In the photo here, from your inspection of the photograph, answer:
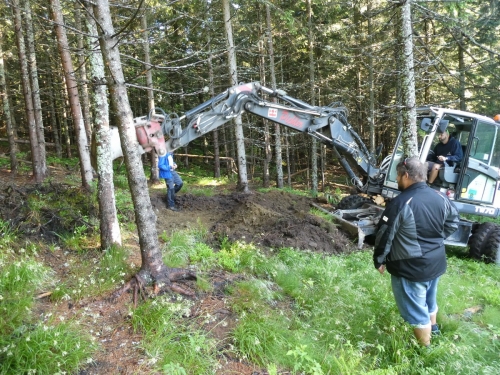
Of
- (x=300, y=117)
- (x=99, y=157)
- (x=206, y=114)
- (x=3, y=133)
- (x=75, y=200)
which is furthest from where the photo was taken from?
(x=3, y=133)

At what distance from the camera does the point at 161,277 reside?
383cm

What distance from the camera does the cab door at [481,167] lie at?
707 cm

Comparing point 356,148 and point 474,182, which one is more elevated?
point 356,148

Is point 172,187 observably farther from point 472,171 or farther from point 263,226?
point 472,171

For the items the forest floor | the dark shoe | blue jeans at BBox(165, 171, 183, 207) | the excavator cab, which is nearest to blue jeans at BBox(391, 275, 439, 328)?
the dark shoe

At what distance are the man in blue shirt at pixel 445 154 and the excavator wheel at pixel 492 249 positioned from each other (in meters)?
1.61

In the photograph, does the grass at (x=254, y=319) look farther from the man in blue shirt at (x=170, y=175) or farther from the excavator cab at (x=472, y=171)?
the man in blue shirt at (x=170, y=175)

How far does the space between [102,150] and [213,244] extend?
249cm

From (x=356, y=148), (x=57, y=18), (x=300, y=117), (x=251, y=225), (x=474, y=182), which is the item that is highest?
(x=57, y=18)

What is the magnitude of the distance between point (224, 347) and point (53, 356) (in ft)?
4.47

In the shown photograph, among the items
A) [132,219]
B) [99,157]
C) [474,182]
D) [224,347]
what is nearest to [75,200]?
[132,219]

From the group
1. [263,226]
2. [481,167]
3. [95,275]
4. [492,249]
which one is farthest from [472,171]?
[95,275]

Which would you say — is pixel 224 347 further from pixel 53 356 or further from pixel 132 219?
pixel 132 219

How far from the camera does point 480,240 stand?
7113 millimetres
